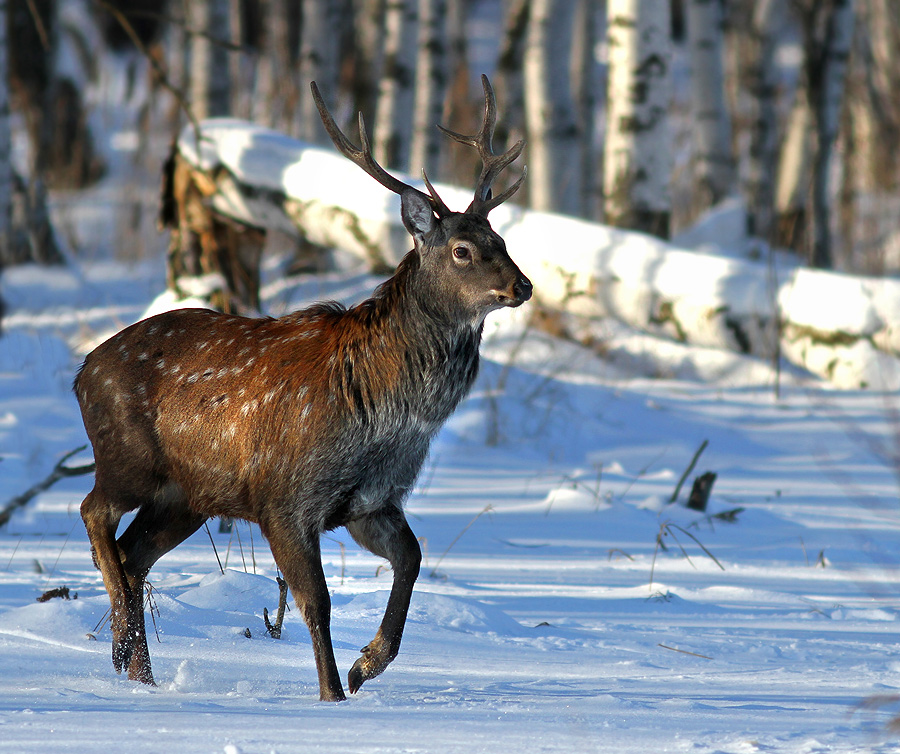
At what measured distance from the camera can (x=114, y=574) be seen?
3979 millimetres

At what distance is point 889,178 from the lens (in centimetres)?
1385

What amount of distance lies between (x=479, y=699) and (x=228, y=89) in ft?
38.7

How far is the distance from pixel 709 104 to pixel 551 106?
16.8 feet

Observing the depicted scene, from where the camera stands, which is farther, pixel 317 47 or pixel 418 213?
pixel 317 47

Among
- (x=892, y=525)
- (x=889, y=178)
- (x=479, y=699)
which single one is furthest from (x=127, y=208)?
(x=479, y=699)

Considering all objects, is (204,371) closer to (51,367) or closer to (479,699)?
(479,699)

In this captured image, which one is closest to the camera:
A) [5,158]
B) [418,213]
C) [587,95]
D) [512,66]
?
[418,213]

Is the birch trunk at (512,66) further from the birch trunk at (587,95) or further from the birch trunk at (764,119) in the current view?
the birch trunk at (764,119)

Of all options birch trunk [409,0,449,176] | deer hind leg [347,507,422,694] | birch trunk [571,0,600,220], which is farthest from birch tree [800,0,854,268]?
deer hind leg [347,507,422,694]

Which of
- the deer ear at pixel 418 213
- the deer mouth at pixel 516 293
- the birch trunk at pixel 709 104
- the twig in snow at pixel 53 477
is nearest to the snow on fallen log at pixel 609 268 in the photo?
the twig in snow at pixel 53 477

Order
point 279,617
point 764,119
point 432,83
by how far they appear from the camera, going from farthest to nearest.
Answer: point 764,119, point 432,83, point 279,617

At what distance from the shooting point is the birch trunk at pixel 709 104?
15109 mm

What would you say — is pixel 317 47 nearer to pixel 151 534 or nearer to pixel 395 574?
pixel 151 534

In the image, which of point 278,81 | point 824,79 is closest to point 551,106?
point 824,79
